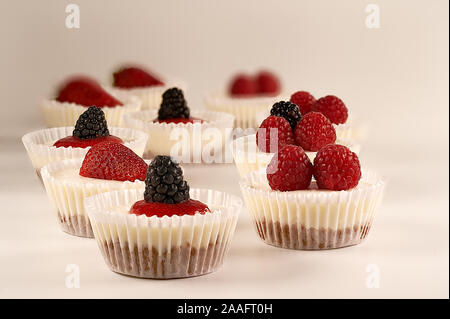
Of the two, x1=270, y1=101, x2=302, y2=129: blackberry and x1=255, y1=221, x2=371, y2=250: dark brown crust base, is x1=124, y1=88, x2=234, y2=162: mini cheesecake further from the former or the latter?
x1=255, y1=221, x2=371, y2=250: dark brown crust base

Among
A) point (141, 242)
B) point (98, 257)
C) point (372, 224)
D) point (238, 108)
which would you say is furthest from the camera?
point (238, 108)

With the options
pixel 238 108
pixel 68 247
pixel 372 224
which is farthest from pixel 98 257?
pixel 238 108

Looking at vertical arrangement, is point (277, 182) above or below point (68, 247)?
above

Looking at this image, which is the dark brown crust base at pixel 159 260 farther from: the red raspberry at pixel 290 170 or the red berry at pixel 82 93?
the red berry at pixel 82 93

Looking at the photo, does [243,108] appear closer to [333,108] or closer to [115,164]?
[333,108]

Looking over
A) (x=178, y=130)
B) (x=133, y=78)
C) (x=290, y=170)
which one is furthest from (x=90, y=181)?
(x=133, y=78)

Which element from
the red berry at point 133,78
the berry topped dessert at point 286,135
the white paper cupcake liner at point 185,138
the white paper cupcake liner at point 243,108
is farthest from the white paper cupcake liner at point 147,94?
the berry topped dessert at point 286,135

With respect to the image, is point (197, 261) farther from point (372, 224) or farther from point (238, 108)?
point (238, 108)
